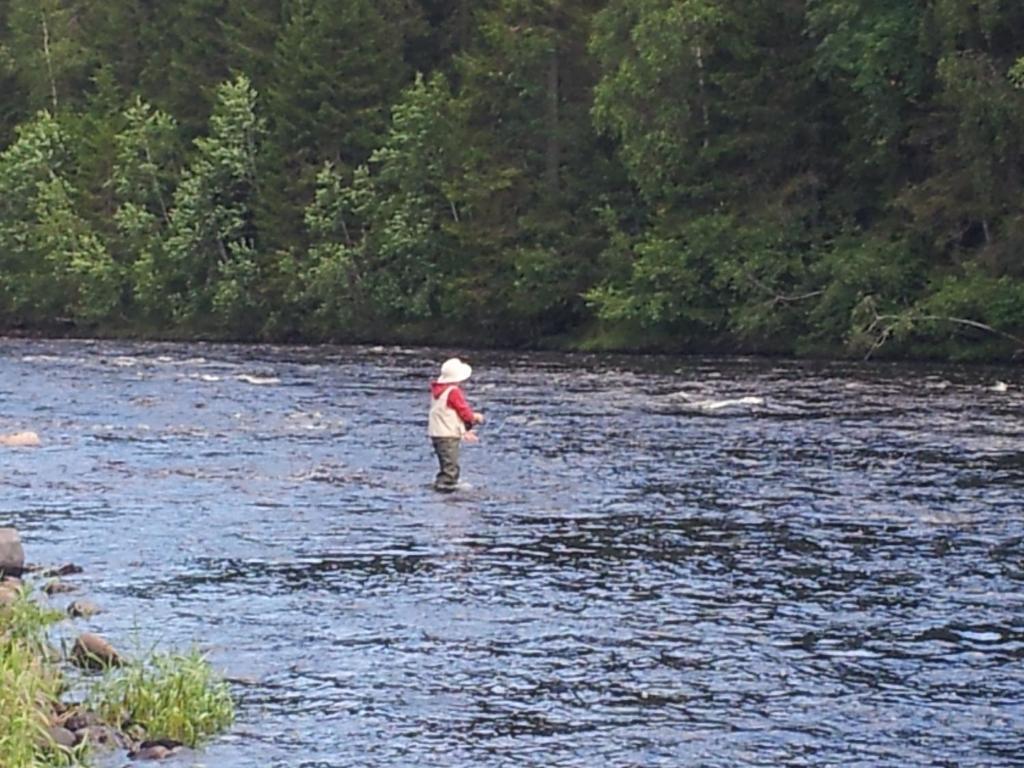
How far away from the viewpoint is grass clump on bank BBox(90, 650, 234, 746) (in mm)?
9680

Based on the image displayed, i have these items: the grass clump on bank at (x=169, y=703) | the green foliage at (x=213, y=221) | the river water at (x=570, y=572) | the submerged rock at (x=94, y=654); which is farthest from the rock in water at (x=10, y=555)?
the green foliage at (x=213, y=221)

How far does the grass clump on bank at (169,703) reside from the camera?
9680 millimetres

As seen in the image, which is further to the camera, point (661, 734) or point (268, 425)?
point (268, 425)

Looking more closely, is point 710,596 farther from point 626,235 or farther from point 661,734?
point 626,235

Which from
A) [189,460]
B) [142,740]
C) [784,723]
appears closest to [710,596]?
[784,723]

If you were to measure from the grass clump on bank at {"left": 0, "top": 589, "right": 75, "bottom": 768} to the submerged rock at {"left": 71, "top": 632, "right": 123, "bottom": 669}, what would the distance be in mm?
174

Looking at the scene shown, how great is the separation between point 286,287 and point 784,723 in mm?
45837

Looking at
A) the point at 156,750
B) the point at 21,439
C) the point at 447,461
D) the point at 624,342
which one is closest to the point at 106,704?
the point at 156,750

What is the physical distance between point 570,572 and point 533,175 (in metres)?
38.2

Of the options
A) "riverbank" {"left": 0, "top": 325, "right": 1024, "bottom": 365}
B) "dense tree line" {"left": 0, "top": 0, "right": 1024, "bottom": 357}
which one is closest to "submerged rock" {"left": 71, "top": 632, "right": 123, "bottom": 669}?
"dense tree line" {"left": 0, "top": 0, "right": 1024, "bottom": 357}

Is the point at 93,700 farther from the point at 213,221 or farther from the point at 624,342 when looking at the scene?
the point at 213,221

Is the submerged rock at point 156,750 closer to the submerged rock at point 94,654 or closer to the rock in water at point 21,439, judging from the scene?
the submerged rock at point 94,654

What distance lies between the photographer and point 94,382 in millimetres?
34469

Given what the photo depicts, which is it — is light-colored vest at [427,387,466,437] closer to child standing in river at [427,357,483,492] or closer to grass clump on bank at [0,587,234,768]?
child standing in river at [427,357,483,492]
